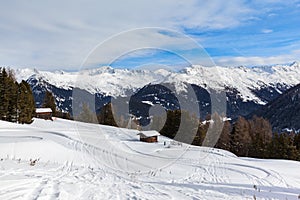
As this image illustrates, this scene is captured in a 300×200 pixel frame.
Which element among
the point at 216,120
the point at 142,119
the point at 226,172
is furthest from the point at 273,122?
the point at 226,172

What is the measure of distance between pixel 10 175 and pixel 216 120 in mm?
60145

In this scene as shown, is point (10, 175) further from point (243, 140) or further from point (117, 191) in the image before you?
point (243, 140)

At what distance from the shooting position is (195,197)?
26.2 feet

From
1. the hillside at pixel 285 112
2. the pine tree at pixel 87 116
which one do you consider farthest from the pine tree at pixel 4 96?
the hillside at pixel 285 112

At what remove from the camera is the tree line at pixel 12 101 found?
137 ft

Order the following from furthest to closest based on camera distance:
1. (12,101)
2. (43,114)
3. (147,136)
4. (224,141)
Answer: (224,141), (43,114), (147,136), (12,101)

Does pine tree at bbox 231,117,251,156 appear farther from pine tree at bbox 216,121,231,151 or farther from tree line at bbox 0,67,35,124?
tree line at bbox 0,67,35,124

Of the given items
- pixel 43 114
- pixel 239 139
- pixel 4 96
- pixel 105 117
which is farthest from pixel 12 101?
pixel 239 139

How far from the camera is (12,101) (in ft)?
143

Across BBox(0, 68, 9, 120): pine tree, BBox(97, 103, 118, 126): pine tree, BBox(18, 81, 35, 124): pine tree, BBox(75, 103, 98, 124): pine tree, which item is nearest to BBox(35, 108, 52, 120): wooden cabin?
BBox(75, 103, 98, 124): pine tree

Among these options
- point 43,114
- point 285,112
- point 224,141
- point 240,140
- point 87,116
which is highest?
point 285,112

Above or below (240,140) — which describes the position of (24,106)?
above

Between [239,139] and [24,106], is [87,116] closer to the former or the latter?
[24,106]

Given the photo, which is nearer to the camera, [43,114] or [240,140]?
[240,140]
